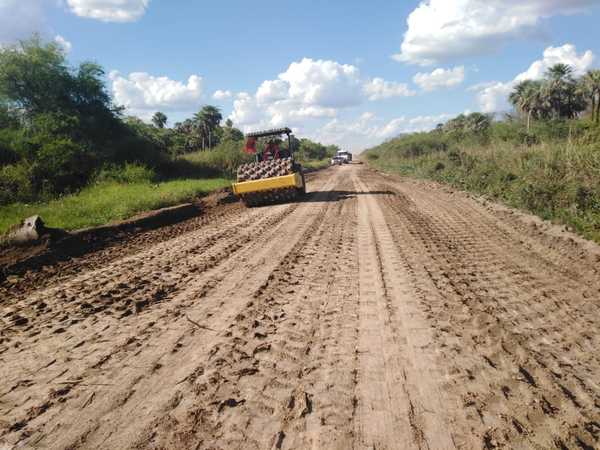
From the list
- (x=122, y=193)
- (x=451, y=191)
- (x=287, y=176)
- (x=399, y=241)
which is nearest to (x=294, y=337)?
(x=399, y=241)

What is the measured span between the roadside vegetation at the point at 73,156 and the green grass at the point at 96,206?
2 centimetres

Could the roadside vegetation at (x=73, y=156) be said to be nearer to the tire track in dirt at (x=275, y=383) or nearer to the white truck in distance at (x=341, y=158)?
the tire track in dirt at (x=275, y=383)

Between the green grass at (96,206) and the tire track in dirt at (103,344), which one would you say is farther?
the green grass at (96,206)

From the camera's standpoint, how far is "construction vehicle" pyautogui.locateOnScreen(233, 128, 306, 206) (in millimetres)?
11695

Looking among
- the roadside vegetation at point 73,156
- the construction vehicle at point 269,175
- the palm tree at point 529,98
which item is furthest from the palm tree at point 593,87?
the construction vehicle at point 269,175

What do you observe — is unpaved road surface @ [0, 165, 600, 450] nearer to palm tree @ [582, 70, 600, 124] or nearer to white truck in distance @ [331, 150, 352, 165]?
white truck in distance @ [331, 150, 352, 165]


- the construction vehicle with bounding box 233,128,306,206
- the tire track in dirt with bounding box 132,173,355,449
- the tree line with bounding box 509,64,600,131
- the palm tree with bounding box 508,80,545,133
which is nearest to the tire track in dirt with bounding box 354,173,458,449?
the tire track in dirt with bounding box 132,173,355,449

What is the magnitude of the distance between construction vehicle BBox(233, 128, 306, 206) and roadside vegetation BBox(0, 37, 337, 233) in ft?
8.43

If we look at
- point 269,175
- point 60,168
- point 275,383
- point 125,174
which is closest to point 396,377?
point 275,383

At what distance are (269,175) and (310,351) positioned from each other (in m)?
9.30

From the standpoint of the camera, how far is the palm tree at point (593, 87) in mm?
43812

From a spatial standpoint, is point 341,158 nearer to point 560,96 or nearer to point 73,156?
point 560,96

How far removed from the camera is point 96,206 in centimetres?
1057

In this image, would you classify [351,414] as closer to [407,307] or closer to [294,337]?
[294,337]
